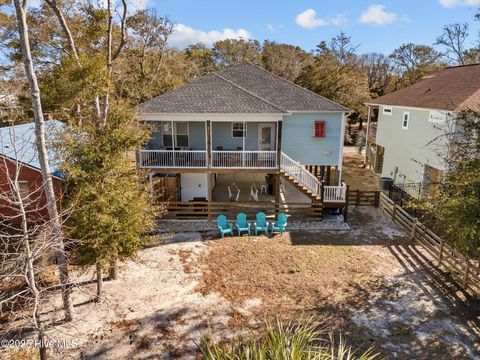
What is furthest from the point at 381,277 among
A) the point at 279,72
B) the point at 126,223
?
the point at 279,72

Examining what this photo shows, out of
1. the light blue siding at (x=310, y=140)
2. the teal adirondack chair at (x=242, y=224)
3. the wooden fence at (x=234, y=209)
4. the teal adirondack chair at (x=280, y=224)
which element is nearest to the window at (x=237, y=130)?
the light blue siding at (x=310, y=140)

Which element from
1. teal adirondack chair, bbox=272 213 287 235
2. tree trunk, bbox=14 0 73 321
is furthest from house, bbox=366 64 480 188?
tree trunk, bbox=14 0 73 321

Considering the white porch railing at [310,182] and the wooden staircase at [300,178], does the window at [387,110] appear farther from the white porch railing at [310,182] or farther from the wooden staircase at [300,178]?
the wooden staircase at [300,178]

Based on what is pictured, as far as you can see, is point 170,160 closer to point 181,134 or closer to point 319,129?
point 181,134

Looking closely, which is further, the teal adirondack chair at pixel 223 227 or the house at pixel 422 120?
the house at pixel 422 120

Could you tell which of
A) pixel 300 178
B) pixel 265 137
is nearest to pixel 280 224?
pixel 300 178

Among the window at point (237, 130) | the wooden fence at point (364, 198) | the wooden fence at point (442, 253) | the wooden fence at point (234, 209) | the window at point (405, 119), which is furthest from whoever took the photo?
the window at point (405, 119)
